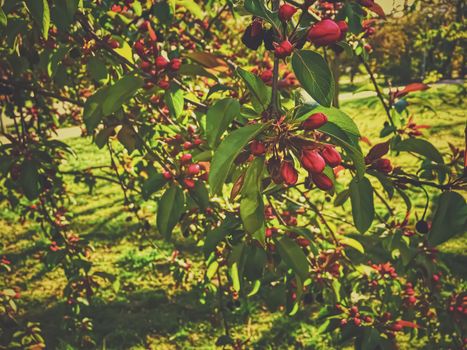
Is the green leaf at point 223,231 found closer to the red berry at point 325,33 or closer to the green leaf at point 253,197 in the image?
the green leaf at point 253,197

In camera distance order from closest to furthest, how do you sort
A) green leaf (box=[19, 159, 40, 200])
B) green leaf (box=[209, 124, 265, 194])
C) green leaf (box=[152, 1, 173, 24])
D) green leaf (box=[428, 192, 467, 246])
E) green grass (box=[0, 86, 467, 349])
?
green leaf (box=[209, 124, 265, 194]) → green leaf (box=[428, 192, 467, 246]) → green leaf (box=[19, 159, 40, 200]) → green leaf (box=[152, 1, 173, 24]) → green grass (box=[0, 86, 467, 349])

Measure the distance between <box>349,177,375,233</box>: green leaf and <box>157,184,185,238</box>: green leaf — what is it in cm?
66

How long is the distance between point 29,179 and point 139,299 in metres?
2.47

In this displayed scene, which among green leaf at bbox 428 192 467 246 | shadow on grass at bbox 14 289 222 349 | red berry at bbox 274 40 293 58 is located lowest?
shadow on grass at bbox 14 289 222 349

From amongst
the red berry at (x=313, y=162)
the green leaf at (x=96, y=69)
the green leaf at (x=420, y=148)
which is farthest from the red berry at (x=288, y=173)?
the green leaf at (x=96, y=69)

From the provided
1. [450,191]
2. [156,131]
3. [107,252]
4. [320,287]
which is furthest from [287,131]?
[107,252]

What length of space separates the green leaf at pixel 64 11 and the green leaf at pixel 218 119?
1.56 feet

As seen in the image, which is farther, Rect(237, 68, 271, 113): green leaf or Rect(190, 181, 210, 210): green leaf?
Rect(190, 181, 210, 210): green leaf

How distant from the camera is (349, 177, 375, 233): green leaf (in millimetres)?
1211

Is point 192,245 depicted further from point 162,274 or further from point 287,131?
point 287,131

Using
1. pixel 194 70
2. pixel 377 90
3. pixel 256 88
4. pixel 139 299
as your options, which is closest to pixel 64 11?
pixel 194 70

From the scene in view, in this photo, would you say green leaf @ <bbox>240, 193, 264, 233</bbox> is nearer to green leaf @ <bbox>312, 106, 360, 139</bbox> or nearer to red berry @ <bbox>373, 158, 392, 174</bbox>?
green leaf @ <bbox>312, 106, 360, 139</bbox>

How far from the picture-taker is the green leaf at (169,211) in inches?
57.3

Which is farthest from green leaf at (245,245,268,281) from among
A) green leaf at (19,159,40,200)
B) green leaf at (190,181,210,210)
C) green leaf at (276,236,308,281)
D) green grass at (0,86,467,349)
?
green grass at (0,86,467,349)
